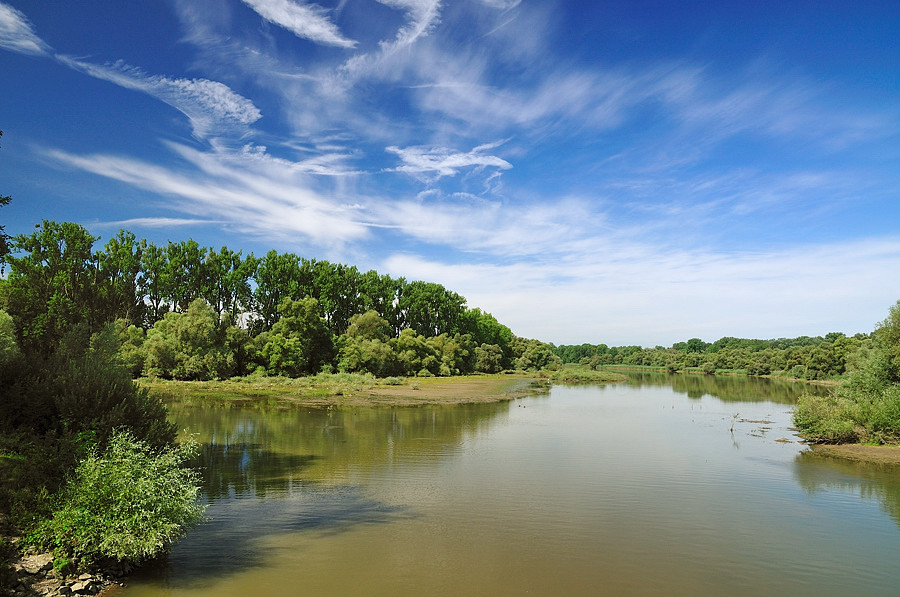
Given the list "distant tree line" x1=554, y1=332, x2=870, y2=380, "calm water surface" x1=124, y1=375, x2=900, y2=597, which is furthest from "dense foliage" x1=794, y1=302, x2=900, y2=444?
"distant tree line" x1=554, y1=332, x2=870, y2=380

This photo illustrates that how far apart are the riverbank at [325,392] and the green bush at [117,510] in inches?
1341

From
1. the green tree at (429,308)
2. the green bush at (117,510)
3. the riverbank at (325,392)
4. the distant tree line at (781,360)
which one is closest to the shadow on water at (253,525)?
the green bush at (117,510)

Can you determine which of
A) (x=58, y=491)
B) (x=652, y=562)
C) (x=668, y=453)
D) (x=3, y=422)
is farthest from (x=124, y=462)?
(x=668, y=453)

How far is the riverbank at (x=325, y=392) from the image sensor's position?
47.4m

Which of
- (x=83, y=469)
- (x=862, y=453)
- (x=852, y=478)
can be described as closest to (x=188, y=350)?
(x=83, y=469)

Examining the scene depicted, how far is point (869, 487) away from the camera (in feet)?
71.4

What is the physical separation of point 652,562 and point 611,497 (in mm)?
5966

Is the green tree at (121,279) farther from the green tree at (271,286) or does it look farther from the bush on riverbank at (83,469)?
the bush on riverbank at (83,469)

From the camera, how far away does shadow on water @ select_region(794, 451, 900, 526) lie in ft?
67.0

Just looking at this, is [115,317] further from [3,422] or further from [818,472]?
[818,472]

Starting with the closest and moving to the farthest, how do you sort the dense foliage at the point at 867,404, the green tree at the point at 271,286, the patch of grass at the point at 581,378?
the dense foliage at the point at 867,404, the green tree at the point at 271,286, the patch of grass at the point at 581,378

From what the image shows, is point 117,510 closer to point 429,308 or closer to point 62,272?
point 62,272

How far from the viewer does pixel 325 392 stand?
2074 inches

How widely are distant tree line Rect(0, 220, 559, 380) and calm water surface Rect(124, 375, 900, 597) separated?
2941cm
